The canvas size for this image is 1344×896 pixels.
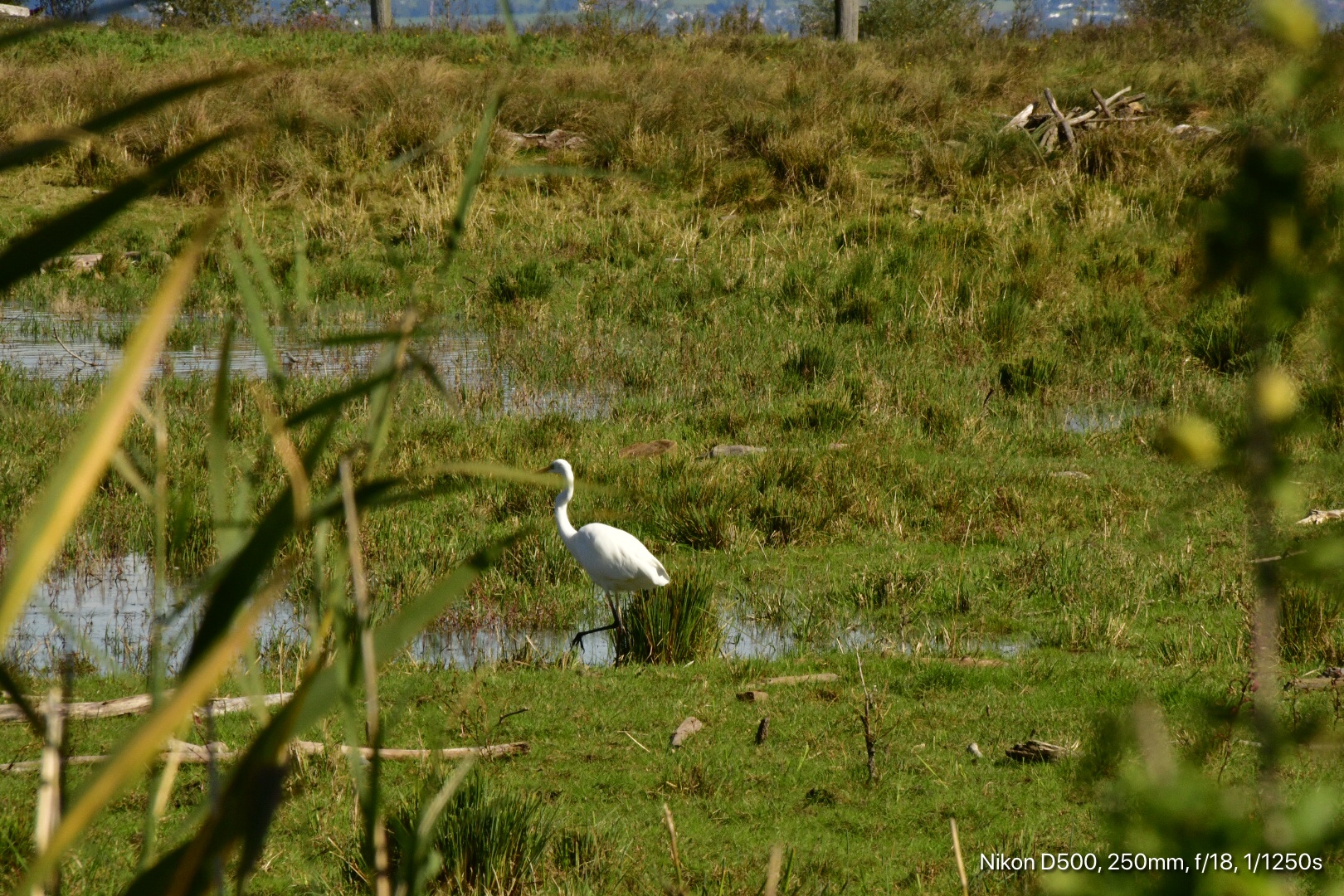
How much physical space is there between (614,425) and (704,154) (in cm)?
788

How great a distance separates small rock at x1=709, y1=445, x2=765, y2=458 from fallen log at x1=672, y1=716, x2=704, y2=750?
4.24m

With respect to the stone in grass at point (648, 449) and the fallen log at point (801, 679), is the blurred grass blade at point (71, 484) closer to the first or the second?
the fallen log at point (801, 679)

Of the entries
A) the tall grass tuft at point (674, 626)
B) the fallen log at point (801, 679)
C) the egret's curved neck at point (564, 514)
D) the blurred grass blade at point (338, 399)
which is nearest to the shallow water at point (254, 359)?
the egret's curved neck at point (564, 514)

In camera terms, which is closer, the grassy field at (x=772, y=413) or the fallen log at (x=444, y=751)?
the grassy field at (x=772, y=413)

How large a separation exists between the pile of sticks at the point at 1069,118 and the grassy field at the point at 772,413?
709 mm

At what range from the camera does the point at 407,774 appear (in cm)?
469

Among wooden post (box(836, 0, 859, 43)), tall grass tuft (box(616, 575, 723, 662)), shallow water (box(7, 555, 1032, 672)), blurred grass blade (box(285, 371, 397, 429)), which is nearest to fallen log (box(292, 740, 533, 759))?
shallow water (box(7, 555, 1032, 672))

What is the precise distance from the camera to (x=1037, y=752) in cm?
495

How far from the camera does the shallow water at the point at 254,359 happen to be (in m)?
10.9

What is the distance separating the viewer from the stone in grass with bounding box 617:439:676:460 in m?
9.40

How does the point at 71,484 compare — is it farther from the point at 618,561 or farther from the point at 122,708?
the point at 618,561

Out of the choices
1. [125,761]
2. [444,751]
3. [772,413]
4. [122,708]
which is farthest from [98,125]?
[772,413]

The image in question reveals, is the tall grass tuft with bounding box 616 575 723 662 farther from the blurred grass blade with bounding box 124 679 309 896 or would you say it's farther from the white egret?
the blurred grass blade with bounding box 124 679 309 896

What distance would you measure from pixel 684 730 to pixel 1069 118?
15667 millimetres
